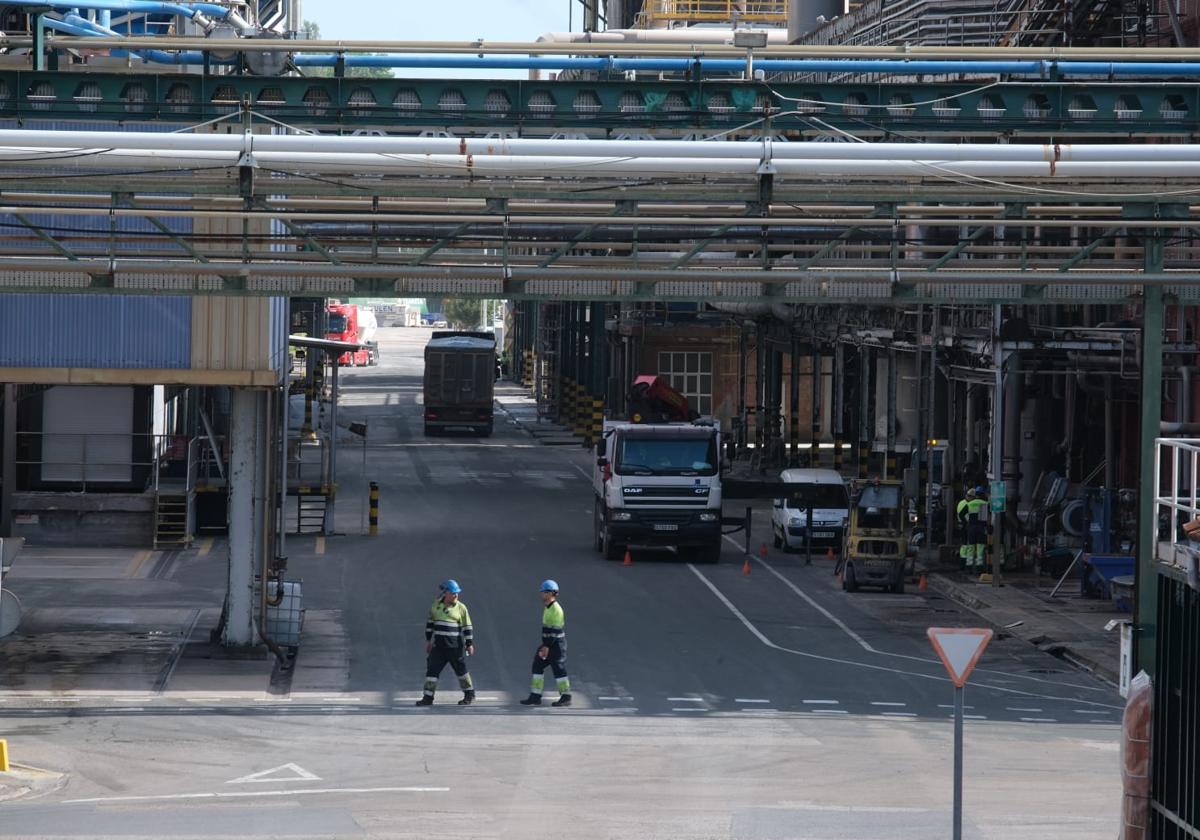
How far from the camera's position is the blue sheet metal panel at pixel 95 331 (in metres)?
23.9

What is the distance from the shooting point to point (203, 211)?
21.0m

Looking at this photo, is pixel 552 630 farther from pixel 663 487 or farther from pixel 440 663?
pixel 663 487

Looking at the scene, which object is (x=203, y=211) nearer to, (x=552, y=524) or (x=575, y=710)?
(x=575, y=710)

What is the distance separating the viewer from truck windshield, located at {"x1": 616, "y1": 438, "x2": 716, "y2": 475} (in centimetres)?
3503

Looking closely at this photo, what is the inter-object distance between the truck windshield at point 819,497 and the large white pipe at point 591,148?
1716cm

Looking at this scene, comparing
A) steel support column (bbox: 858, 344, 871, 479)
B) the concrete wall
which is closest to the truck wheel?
steel support column (bbox: 858, 344, 871, 479)

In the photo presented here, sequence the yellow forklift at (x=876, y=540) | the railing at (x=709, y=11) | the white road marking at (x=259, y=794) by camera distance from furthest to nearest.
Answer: the railing at (x=709, y=11) < the yellow forklift at (x=876, y=540) < the white road marking at (x=259, y=794)

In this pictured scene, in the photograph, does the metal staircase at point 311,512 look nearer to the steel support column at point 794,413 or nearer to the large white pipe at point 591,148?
the steel support column at point 794,413

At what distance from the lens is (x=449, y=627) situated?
21812 millimetres

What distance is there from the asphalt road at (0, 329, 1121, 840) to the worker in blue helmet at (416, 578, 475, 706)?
31 cm

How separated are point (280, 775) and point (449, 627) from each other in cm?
407

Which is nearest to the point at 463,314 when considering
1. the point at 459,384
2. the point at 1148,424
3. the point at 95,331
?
the point at 459,384

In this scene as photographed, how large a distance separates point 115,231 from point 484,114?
15.4 feet

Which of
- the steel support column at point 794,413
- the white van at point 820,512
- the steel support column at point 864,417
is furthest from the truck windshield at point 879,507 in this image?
the steel support column at point 794,413
